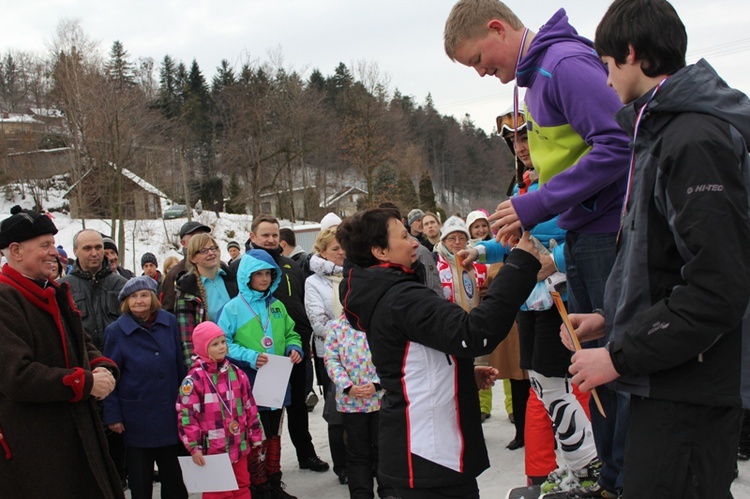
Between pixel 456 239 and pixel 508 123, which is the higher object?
pixel 508 123

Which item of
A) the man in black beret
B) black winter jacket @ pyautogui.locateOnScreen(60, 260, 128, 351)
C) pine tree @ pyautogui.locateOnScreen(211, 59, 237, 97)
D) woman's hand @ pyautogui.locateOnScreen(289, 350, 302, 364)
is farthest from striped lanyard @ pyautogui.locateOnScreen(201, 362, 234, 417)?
pine tree @ pyautogui.locateOnScreen(211, 59, 237, 97)

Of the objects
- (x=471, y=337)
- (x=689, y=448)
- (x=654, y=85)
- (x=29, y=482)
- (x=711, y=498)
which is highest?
(x=654, y=85)

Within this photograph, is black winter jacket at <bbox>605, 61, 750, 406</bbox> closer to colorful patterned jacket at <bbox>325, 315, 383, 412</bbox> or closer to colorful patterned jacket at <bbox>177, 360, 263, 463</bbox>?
colorful patterned jacket at <bbox>325, 315, 383, 412</bbox>

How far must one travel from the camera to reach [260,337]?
549 cm

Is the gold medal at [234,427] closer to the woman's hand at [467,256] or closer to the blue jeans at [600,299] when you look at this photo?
the woman's hand at [467,256]

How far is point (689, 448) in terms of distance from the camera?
1862mm

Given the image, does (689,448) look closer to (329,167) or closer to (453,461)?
(453,461)

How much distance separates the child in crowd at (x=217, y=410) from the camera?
15.5ft

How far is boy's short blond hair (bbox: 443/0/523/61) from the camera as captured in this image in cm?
285

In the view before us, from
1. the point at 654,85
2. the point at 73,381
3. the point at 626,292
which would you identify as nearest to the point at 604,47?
the point at 654,85

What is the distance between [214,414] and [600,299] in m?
3.16

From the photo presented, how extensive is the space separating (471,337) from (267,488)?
10.9 ft

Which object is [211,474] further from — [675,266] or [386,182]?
[386,182]

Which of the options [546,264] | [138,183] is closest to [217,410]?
[546,264]
